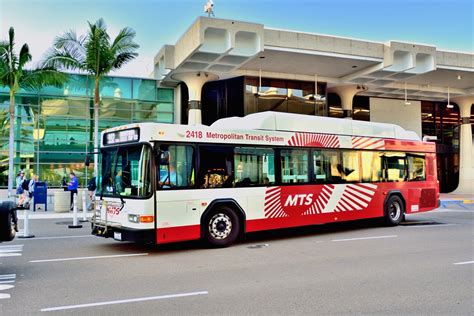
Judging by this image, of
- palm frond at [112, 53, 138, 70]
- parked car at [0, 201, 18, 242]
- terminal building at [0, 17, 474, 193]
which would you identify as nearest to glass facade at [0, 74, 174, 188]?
terminal building at [0, 17, 474, 193]

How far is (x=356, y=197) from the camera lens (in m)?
12.7

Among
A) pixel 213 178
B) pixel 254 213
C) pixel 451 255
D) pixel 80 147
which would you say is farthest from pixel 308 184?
pixel 80 147

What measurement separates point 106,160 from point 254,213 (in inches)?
146

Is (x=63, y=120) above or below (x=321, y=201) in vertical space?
above

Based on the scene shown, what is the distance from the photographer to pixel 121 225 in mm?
9031

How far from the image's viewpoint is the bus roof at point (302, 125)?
11023 mm

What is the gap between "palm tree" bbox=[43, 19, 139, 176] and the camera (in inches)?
795

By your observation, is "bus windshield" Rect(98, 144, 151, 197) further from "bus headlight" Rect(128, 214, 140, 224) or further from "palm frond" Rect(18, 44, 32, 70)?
"palm frond" Rect(18, 44, 32, 70)

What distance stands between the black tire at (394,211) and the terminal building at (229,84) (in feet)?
32.2

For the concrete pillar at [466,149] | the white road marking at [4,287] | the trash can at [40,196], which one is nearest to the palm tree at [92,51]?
the trash can at [40,196]

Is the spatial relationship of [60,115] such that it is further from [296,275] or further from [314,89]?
[296,275]

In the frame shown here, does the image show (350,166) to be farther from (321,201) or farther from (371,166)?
(321,201)

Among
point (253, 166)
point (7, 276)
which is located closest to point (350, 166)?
point (253, 166)

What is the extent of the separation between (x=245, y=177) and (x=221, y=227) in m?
1.36
